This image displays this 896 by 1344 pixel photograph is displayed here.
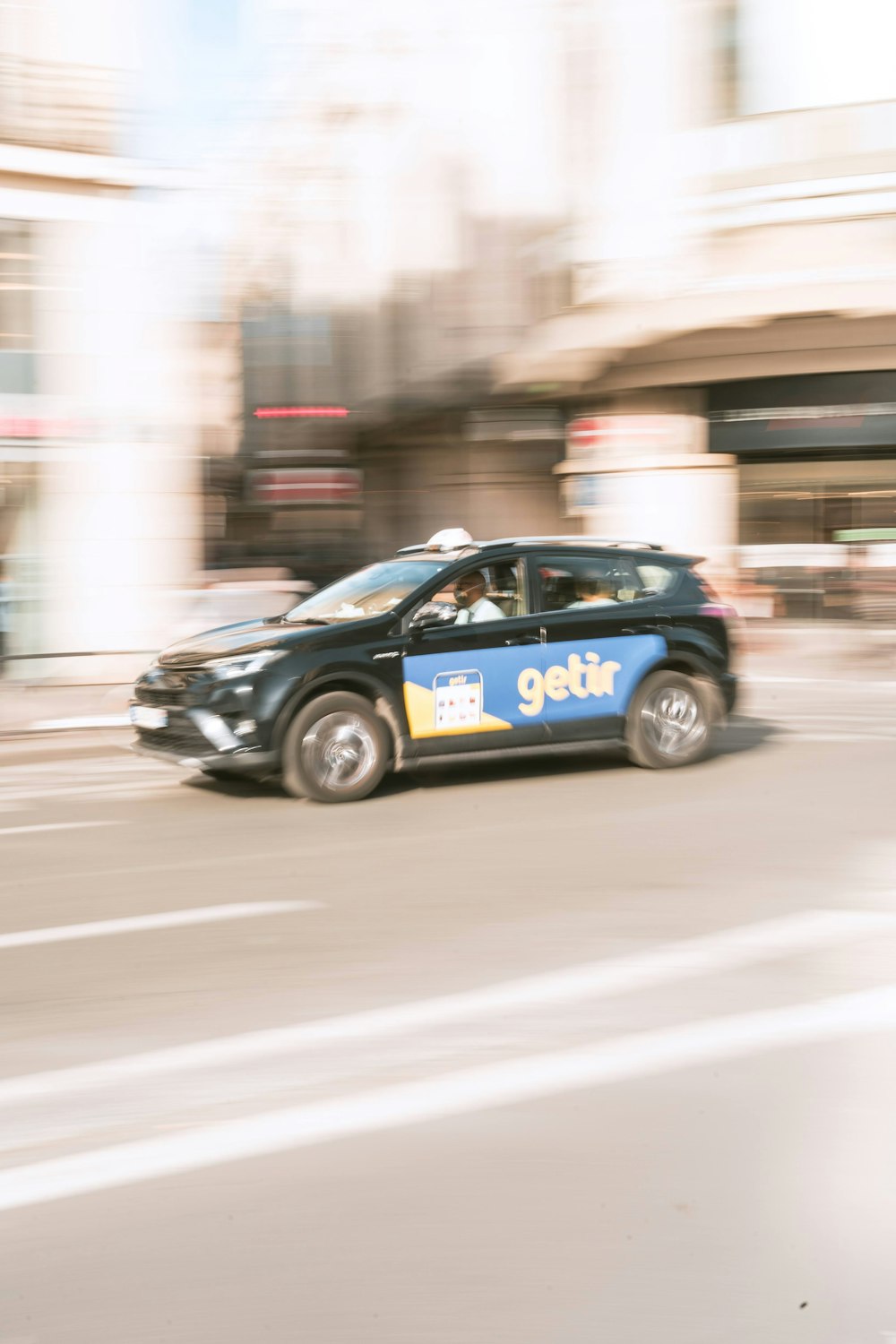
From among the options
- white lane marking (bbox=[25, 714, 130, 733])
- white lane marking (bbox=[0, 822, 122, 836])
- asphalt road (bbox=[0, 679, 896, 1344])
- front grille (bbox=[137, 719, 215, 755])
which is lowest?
asphalt road (bbox=[0, 679, 896, 1344])

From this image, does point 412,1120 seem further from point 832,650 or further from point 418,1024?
point 832,650

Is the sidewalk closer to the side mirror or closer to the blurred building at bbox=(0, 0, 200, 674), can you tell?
the blurred building at bbox=(0, 0, 200, 674)

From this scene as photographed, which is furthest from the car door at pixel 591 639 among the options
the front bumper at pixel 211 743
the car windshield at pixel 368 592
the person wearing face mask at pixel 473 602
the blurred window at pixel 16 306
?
the blurred window at pixel 16 306

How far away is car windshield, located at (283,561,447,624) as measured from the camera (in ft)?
29.9

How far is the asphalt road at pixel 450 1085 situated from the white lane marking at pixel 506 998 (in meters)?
0.02

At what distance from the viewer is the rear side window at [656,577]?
9773 mm

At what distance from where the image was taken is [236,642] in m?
8.91

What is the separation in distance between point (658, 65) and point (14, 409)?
10595mm

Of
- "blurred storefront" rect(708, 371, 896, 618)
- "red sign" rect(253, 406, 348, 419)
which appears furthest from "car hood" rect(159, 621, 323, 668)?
"red sign" rect(253, 406, 348, 419)

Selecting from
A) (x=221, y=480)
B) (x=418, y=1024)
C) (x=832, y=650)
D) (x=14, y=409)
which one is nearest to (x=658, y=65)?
(x=832, y=650)

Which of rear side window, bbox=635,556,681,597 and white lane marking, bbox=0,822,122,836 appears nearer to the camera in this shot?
white lane marking, bbox=0,822,122,836

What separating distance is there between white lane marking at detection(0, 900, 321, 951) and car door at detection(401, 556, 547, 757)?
2684 mm

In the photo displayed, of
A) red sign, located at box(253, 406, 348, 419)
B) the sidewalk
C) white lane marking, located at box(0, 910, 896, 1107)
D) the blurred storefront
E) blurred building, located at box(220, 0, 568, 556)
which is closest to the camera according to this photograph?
white lane marking, located at box(0, 910, 896, 1107)

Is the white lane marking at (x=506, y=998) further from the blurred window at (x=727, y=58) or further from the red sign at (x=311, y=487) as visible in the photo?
the red sign at (x=311, y=487)
